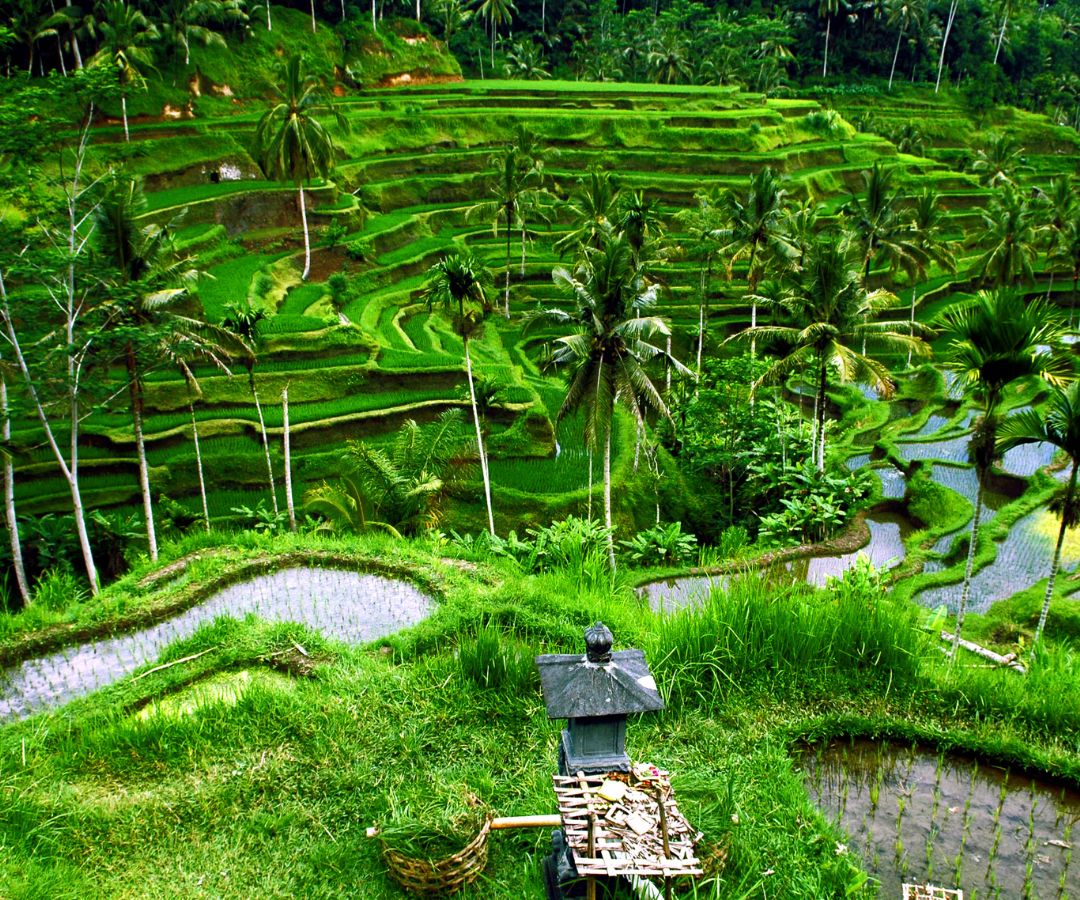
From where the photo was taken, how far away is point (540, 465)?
22.3m

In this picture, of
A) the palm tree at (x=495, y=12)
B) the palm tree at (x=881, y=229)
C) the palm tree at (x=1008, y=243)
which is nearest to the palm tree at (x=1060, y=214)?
the palm tree at (x=1008, y=243)

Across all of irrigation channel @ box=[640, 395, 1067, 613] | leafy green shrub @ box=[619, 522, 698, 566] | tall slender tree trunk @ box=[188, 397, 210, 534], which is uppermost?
tall slender tree trunk @ box=[188, 397, 210, 534]

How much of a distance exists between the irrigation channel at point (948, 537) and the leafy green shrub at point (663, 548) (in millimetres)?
1459

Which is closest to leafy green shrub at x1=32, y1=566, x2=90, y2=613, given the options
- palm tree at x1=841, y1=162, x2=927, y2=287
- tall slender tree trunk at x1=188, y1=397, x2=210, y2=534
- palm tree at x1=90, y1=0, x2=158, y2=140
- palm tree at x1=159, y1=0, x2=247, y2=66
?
tall slender tree trunk at x1=188, y1=397, x2=210, y2=534

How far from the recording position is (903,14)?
7244 cm

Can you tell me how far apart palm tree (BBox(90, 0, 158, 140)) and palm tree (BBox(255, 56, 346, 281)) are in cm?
795

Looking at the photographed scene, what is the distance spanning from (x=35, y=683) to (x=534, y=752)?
633 centimetres

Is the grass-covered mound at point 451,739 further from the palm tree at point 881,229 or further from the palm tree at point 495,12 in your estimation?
the palm tree at point 495,12

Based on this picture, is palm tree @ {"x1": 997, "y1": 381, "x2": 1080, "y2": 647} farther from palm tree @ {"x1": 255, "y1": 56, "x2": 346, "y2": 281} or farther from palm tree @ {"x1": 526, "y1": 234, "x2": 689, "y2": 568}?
palm tree @ {"x1": 255, "y1": 56, "x2": 346, "y2": 281}

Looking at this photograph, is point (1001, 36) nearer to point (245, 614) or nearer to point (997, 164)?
point (997, 164)

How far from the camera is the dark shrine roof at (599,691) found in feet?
16.8

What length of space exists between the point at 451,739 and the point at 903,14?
8265cm

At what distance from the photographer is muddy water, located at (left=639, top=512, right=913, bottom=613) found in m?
15.4

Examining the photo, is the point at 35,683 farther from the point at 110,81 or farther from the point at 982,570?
the point at 982,570
